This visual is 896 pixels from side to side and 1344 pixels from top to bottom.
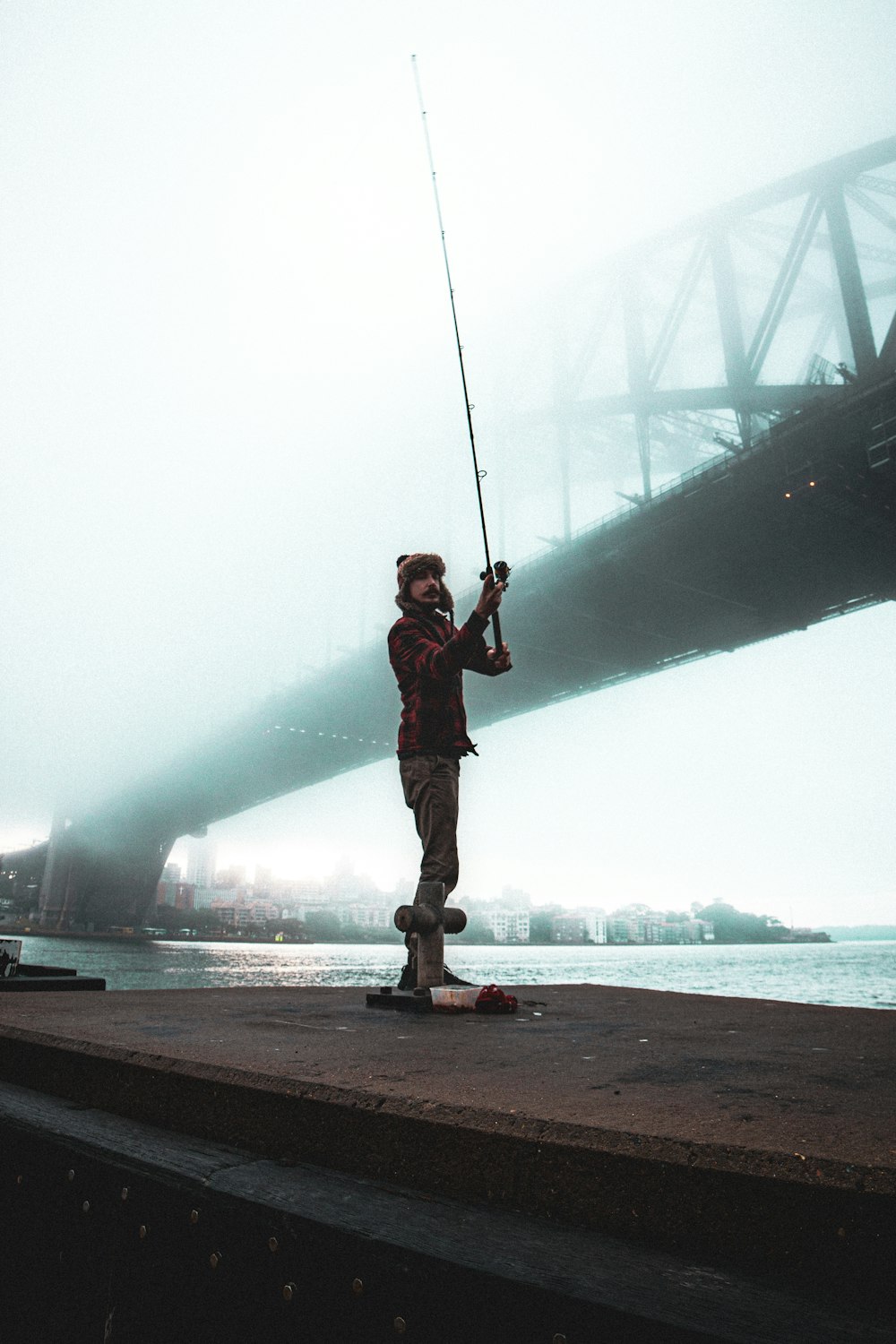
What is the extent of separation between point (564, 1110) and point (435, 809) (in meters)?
1.91

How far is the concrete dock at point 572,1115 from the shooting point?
0.72m

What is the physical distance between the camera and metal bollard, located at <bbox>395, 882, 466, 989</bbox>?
8.39 ft

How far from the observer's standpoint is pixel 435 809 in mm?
2834

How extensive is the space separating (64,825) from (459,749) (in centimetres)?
4111

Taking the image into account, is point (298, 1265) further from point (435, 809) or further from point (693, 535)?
point (693, 535)

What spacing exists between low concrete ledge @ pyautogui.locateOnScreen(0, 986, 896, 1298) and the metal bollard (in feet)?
2.13

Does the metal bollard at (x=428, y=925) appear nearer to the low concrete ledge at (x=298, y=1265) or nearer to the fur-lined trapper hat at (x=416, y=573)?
the fur-lined trapper hat at (x=416, y=573)

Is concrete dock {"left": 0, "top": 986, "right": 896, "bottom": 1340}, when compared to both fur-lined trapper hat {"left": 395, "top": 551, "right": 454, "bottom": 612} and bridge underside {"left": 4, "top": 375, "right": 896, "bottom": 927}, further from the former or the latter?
bridge underside {"left": 4, "top": 375, "right": 896, "bottom": 927}

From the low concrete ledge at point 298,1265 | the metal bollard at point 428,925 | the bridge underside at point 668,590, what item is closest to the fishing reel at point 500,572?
the metal bollard at point 428,925

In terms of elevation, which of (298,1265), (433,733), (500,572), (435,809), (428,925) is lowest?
(298,1265)

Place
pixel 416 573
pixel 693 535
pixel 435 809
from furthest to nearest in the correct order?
pixel 693 535 → pixel 416 573 → pixel 435 809

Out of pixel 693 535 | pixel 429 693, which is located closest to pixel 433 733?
pixel 429 693

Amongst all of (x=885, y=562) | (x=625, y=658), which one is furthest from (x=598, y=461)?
(x=885, y=562)

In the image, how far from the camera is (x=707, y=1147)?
777 mm
